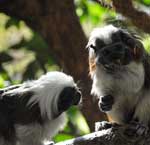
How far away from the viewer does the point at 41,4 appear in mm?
5816

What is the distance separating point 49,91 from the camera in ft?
14.2

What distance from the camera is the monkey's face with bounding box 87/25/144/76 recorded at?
4.13 metres

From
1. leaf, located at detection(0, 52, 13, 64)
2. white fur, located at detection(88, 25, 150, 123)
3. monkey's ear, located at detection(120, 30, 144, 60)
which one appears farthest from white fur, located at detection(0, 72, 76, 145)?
leaf, located at detection(0, 52, 13, 64)

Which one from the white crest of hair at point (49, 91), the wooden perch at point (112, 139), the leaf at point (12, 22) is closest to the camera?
the wooden perch at point (112, 139)

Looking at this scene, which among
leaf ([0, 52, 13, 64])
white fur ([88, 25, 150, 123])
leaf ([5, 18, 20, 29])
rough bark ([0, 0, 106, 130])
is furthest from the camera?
leaf ([0, 52, 13, 64])

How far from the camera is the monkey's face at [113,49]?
163 inches

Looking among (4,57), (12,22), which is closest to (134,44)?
(12,22)

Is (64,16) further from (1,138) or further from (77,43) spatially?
(1,138)

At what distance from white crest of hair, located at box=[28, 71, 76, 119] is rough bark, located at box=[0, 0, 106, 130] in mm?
1116

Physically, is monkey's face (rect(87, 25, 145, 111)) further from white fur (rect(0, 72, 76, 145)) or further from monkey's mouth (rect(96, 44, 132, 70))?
white fur (rect(0, 72, 76, 145))

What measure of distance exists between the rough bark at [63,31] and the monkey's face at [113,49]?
1.27 m

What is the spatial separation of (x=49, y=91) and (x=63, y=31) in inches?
57.0

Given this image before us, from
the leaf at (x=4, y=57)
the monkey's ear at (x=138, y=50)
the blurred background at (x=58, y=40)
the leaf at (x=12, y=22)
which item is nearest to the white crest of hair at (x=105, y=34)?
the monkey's ear at (x=138, y=50)

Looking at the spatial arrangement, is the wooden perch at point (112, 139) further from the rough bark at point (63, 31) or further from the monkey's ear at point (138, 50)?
the rough bark at point (63, 31)
